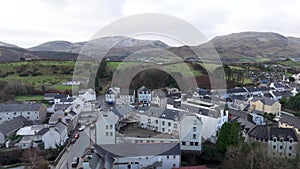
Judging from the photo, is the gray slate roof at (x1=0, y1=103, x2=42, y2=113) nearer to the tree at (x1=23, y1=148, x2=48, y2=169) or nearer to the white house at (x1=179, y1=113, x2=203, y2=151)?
the tree at (x1=23, y1=148, x2=48, y2=169)

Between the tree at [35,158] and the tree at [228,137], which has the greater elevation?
the tree at [228,137]

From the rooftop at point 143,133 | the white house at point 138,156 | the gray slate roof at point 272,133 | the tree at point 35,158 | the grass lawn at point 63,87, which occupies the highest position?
the grass lawn at point 63,87

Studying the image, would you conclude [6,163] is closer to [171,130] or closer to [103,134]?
[103,134]

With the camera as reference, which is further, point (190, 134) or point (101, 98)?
point (101, 98)

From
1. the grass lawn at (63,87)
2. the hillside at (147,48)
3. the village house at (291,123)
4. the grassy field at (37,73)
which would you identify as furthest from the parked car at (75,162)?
the grassy field at (37,73)

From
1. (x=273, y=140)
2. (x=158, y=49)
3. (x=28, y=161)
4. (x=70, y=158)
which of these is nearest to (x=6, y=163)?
(x=28, y=161)

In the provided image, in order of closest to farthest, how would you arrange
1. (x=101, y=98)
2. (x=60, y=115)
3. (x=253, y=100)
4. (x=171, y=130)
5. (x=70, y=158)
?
1. (x=70, y=158)
2. (x=171, y=130)
3. (x=60, y=115)
4. (x=253, y=100)
5. (x=101, y=98)

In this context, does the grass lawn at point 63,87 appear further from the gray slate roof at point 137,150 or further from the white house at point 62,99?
the gray slate roof at point 137,150
